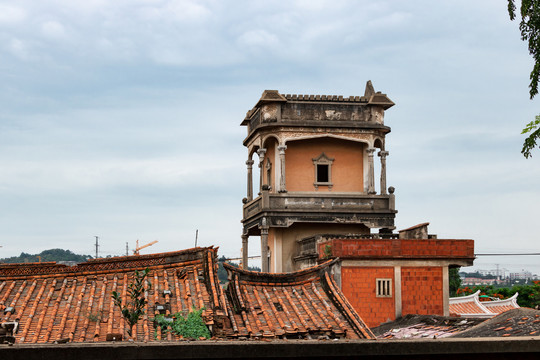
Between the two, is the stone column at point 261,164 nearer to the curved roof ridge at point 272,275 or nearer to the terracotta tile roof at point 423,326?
the terracotta tile roof at point 423,326

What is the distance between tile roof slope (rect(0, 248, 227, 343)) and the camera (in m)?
11.2

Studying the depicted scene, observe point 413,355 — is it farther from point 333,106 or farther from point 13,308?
point 333,106

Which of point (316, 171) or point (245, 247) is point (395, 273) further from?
point (245, 247)

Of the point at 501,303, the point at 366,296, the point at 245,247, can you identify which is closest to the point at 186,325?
the point at 366,296

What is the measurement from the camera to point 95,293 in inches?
494

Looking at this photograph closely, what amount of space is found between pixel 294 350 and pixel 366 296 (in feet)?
58.3

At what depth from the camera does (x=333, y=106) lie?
33156 millimetres

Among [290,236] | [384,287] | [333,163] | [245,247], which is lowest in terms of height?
[384,287]

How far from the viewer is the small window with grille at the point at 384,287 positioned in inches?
879

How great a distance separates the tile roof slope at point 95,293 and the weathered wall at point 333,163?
20419 mm

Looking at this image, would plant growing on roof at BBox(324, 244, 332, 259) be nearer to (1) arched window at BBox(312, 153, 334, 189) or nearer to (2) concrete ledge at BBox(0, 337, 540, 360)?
(1) arched window at BBox(312, 153, 334, 189)

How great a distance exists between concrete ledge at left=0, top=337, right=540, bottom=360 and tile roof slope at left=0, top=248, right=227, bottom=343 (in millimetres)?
6348

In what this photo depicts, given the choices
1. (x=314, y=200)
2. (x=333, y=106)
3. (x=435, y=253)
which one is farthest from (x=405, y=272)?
(x=333, y=106)

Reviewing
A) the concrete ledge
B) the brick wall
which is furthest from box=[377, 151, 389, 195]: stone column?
the concrete ledge
